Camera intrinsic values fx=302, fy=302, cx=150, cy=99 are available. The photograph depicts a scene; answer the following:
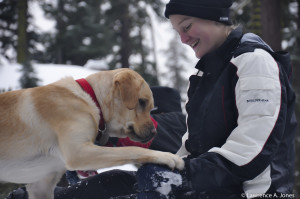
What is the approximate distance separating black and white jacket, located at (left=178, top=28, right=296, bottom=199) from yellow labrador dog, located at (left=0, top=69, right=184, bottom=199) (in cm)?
52

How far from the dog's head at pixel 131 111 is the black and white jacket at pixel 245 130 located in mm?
829

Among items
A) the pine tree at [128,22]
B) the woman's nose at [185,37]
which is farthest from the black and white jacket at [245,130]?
the pine tree at [128,22]

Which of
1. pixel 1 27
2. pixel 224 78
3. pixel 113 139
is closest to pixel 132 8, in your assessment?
pixel 1 27

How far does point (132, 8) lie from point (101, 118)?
14.9 m

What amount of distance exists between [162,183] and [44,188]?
1.58 meters

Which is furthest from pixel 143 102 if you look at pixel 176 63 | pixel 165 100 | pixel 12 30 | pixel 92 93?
pixel 176 63

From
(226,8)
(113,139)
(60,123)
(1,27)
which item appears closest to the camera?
(226,8)

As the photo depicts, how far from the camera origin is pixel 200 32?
2258 millimetres

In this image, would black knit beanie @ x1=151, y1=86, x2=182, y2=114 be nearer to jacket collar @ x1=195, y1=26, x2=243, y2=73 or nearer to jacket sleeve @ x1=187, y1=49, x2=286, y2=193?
jacket collar @ x1=195, y1=26, x2=243, y2=73

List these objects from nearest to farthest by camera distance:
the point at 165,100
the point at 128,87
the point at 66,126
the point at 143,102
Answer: the point at 66,126 < the point at 128,87 < the point at 143,102 < the point at 165,100

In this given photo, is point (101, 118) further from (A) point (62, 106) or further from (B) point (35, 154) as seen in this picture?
(B) point (35, 154)

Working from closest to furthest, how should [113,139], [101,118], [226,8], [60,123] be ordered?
1. [226,8]
2. [60,123]
3. [101,118]
4. [113,139]

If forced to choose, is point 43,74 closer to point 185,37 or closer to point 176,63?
point 185,37

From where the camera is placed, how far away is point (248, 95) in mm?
1771
